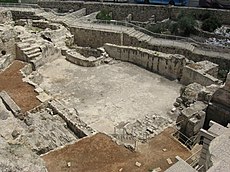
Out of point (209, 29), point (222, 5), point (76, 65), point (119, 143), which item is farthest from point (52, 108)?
point (222, 5)

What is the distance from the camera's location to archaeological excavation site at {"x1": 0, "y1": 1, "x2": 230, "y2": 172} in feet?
41.2

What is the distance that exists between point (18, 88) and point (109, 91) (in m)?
5.42

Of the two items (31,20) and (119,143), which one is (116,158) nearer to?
(119,143)

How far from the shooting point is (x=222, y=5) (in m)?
33.7

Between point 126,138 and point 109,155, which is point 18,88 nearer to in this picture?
point 126,138

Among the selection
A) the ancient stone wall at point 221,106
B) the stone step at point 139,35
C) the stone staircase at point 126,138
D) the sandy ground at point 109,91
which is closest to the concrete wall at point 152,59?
the sandy ground at point 109,91

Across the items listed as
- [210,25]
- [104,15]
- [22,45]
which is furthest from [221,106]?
[104,15]

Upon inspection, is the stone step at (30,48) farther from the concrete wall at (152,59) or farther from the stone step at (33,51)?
the concrete wall at (152,59)

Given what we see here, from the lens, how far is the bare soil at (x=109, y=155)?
1236 cm

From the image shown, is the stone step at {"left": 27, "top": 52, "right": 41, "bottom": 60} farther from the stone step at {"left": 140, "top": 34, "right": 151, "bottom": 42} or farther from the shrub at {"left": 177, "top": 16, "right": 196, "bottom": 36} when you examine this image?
the shrub at {"left": 177, "top": 16, "right": 196, "bottom": 36}

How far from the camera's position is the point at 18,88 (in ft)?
62.1

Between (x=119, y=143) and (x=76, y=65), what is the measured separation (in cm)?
1081

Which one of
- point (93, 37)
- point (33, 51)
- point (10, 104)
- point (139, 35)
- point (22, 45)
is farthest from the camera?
point (93, 37)

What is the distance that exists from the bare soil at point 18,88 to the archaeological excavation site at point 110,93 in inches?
2.4
